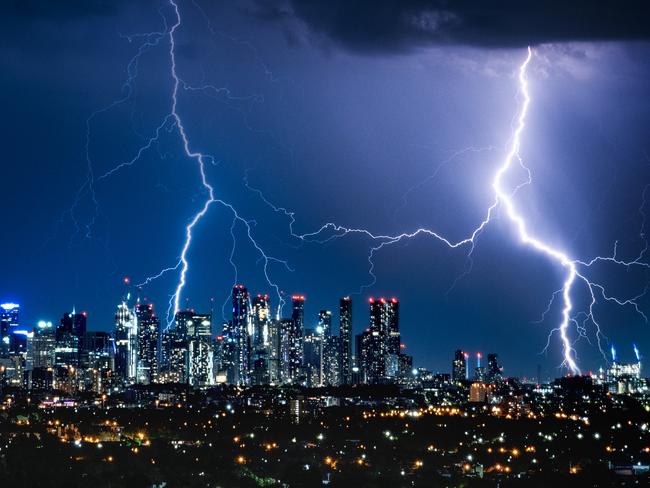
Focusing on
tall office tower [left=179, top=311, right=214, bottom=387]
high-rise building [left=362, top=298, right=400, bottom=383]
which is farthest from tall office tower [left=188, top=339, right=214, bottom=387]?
high-rise building [left=362, top=298, right=400, bottom=383]

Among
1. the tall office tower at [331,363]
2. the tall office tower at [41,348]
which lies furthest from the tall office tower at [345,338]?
the tall office tower at [41,348]

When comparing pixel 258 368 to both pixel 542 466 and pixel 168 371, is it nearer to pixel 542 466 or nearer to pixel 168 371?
pixel 168 371

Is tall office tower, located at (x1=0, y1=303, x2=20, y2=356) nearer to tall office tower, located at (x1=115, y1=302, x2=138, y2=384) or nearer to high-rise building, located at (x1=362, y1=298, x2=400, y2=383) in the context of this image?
tall office tower, located at (x1=115, y1=302, x2=138, y2=384)

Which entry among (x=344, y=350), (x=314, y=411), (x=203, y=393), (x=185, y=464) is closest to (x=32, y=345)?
(x=203, y=393)

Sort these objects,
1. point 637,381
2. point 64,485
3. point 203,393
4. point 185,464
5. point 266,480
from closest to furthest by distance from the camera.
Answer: point 64,485
point 266,480
point 185,464
point 203,393
point 637,381

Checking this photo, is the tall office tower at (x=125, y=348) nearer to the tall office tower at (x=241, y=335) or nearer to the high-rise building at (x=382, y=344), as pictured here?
the tall office tower at (x=241, y=335)

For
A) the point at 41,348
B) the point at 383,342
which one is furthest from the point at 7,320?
the point at 383,342
